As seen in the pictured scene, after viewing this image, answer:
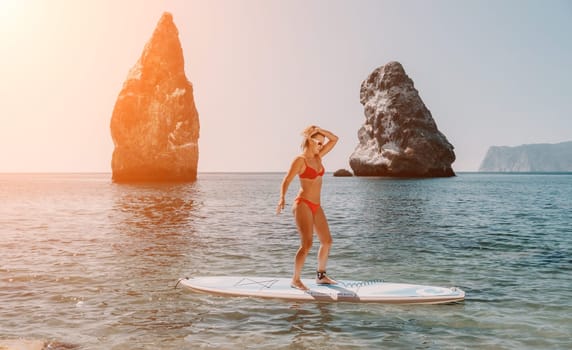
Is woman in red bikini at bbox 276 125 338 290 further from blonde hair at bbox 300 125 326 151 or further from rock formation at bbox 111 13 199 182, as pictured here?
rock formation at bbox 111 13 199 182

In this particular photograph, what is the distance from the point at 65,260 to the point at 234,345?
9329mm

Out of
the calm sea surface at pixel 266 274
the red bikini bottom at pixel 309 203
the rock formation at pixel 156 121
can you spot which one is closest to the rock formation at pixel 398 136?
the rock formation at pixel 156 121

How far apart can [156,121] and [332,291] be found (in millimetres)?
105577

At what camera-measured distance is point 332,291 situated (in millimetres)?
9680

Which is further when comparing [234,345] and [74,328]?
[74,328]

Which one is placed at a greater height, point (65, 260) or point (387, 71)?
point (387, 71)

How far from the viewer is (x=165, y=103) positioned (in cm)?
11275

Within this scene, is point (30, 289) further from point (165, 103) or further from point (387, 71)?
point (387, 71)

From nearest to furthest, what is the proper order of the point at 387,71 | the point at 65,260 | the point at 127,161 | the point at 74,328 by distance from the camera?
the point at 74,328 → the point at 65,260 → the point at 127,161 → the point at 387,71

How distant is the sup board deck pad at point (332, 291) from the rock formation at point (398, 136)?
380ft

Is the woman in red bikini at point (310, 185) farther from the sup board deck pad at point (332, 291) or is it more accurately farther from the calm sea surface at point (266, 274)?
the calm sea surface at point (266, 274)

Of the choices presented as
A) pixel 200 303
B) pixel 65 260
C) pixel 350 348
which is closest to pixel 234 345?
pixel 350 348

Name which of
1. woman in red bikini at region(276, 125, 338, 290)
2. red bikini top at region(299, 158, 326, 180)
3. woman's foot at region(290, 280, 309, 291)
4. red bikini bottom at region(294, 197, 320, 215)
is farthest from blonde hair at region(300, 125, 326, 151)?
woman's foot at region(290, 280, 309, 291)

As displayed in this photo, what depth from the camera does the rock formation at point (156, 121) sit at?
108 meters
